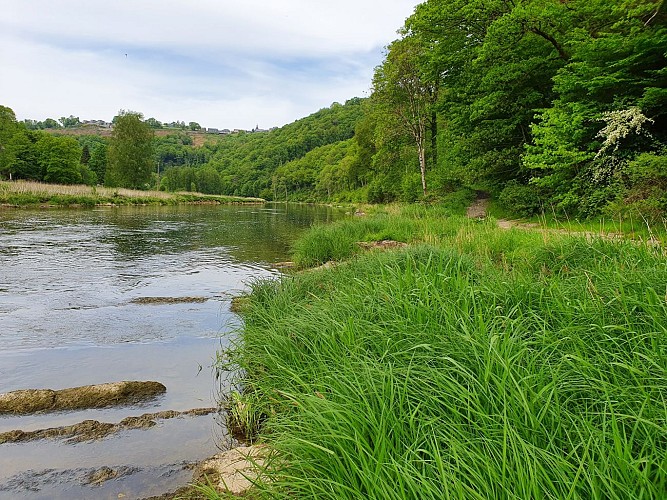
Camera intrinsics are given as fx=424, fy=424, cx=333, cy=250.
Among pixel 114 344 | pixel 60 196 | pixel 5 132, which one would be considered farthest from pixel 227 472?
pixel 5 132

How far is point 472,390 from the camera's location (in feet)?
7.59

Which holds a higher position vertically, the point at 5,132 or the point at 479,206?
the point at 5,132

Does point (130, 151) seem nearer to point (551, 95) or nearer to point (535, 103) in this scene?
point (535, 103)

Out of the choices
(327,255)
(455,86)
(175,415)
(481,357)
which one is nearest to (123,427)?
(175,415)

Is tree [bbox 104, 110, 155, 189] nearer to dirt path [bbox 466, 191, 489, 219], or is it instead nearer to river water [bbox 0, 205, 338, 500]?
river water [bbox 0, 205, 338, 500]

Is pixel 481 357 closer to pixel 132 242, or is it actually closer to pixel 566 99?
pixel 566 99

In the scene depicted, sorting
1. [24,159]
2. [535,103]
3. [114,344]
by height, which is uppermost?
[24,159]

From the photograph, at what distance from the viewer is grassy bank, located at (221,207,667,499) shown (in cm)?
172

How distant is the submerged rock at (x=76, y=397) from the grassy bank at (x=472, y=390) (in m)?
1.07

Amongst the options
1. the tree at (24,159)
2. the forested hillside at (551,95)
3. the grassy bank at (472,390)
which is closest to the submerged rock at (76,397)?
the grassy bank at (472,390)

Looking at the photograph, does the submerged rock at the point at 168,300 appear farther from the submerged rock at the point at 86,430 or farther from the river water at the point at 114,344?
the submerged rock at the point at 86,430

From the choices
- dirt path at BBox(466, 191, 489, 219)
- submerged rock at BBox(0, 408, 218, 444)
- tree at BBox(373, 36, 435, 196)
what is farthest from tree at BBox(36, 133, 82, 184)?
submerged rock at BBox(0, 408, 218, 444)

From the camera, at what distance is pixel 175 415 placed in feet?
13.5

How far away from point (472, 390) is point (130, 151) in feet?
213
